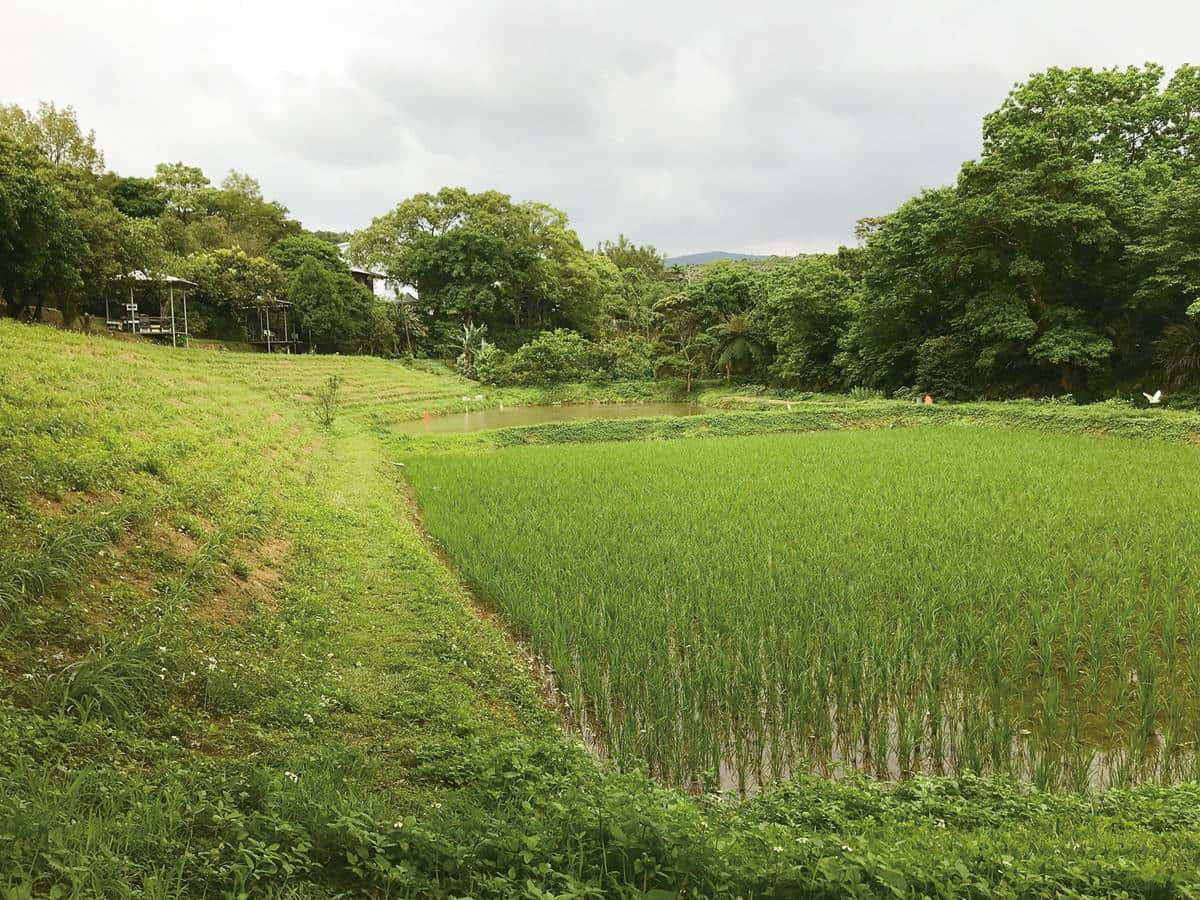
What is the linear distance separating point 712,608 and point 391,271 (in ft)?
125

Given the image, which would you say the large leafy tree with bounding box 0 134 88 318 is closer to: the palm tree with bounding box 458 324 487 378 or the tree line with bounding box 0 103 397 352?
the tree line with bounding box 0 103 397 352

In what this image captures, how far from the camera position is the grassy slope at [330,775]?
6.84 feet

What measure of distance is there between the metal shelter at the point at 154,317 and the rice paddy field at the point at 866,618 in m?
19.2

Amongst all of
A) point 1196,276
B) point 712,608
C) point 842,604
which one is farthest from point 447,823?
point 1196,276

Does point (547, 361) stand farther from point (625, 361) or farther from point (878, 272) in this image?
point (878, 272)

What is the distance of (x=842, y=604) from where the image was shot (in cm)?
521

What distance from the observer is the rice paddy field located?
11.8ft

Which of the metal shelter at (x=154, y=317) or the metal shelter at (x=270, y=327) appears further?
the metal shelter at (x=270, y=327)

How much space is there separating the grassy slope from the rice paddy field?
0.58m

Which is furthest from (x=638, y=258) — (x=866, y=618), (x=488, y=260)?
(x=866, y=618)

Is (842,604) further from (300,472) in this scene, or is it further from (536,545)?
(300,472)

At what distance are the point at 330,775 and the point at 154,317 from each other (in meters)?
28.0

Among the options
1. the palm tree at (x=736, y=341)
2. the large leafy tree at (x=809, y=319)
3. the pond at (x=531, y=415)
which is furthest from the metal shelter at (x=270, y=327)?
the large leafy tree at (x=809, y=319)

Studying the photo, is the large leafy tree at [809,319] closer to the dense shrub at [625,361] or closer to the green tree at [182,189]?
the dense shrub at [625,361]
